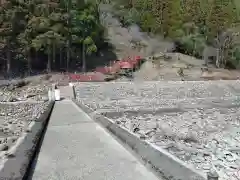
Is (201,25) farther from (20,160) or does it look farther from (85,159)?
(20,160)

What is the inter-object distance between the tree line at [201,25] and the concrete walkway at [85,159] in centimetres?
3462

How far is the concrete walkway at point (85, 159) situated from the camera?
19.6 feet

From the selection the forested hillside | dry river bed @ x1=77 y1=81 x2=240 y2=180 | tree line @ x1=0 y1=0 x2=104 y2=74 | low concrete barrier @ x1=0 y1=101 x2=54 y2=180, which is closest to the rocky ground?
low concrete barrier @ x1=0 y1=101 x2=54 y2=180

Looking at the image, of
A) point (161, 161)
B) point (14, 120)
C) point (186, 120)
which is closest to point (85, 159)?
point (161, 161)

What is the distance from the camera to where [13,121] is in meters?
14.3

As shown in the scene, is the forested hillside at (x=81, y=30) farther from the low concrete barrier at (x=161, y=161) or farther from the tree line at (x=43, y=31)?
the low concrete barrier at (x=161, y=161)

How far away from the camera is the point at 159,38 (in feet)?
153

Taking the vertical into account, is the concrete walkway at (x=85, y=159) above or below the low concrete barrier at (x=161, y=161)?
below

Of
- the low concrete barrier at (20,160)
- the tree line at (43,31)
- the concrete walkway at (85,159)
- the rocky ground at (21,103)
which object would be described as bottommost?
the rocky ground at (21,103)

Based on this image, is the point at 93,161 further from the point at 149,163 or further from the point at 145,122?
the point at 145,122

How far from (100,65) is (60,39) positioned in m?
8.86

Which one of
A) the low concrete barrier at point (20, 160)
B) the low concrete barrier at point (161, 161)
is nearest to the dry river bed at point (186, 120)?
the low concrete barrier at point (161, 161)

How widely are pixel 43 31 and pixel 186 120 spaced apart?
2283 cm

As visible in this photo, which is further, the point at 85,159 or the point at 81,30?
the point at 81,30
